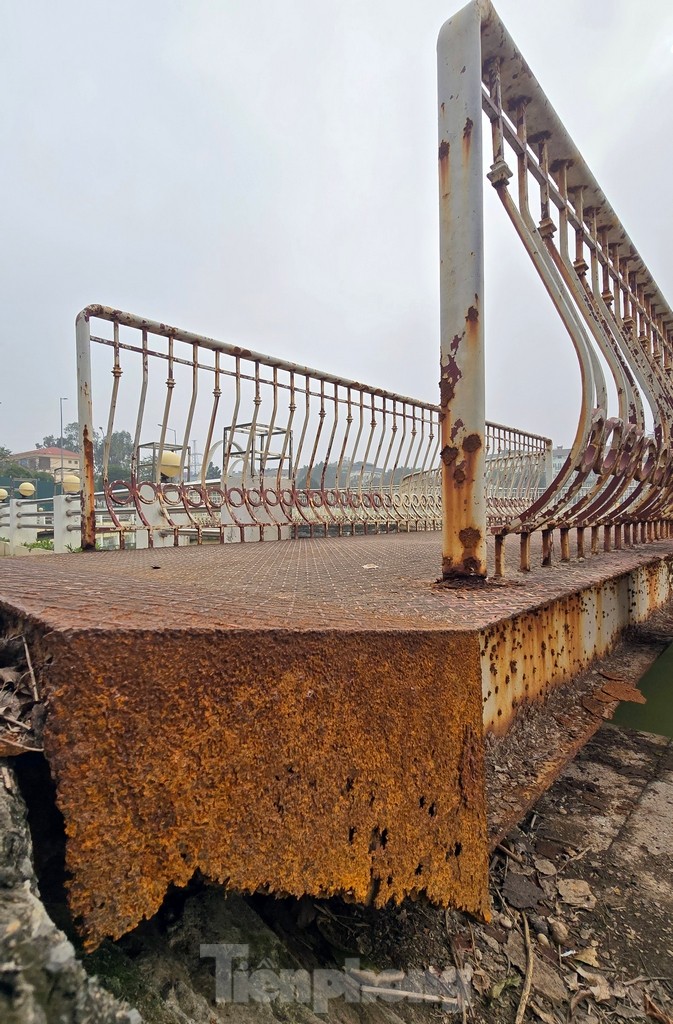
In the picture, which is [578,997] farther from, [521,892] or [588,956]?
[521,892]

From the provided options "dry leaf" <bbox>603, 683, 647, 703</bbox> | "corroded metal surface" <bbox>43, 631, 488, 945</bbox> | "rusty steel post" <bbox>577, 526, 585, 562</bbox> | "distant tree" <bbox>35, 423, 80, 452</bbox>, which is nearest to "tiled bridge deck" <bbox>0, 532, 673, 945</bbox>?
"corroded metal surface" <bbox>43, 631, 488, 945</bbox>

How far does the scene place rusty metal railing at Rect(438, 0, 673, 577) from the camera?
1.27 metres

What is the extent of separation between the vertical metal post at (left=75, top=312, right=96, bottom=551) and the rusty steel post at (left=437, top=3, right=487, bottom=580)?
6.84ft

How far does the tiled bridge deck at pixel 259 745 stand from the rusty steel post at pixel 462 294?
1.41ft

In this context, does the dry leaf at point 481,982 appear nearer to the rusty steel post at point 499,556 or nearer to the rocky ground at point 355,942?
the rocky ground at point 355,942

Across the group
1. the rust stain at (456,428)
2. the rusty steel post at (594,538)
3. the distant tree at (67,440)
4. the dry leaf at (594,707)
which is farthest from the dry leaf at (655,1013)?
the distant tree at (67,440)

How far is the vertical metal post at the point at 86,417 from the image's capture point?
102 inches

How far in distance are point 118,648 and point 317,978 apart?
0.61 m

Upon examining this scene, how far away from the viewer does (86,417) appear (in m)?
2.62

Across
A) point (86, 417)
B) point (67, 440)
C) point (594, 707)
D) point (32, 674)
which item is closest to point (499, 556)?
point (594, 707)

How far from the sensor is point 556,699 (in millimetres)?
1308

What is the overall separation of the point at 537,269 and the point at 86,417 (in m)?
2.32

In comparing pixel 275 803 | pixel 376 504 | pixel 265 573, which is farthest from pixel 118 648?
pixel 376 504

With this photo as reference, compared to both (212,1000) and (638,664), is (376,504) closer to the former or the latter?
(638,664)
